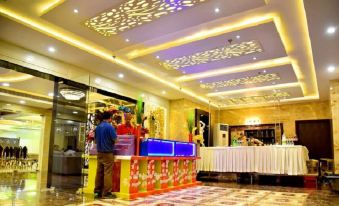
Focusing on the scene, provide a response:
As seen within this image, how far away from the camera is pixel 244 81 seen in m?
9.86

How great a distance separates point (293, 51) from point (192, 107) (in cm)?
658

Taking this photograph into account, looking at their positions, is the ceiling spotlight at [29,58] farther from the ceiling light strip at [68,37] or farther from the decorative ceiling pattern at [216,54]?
the decorative ceiling pattern at [216,54]

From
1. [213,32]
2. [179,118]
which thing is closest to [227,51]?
[213,32]

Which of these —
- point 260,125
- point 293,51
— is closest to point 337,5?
point 293,51

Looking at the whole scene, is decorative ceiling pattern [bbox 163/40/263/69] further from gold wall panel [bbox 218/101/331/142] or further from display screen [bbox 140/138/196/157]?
gold wall panel [bbox 218/101/331/142]

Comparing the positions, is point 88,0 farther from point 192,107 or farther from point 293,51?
point 192,107

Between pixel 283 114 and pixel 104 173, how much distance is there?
1055 cm

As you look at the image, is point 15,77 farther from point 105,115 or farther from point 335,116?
point 335,116

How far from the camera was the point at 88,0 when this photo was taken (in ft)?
16.2

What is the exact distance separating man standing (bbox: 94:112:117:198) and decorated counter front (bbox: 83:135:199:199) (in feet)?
0.75

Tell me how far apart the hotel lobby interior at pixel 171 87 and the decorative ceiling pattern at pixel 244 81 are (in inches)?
2.7

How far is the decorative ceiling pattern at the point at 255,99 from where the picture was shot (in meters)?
11.7

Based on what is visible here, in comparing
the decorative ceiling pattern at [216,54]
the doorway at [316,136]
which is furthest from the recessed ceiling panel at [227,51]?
the doorway at [316,136]

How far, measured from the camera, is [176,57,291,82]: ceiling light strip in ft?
25.7
